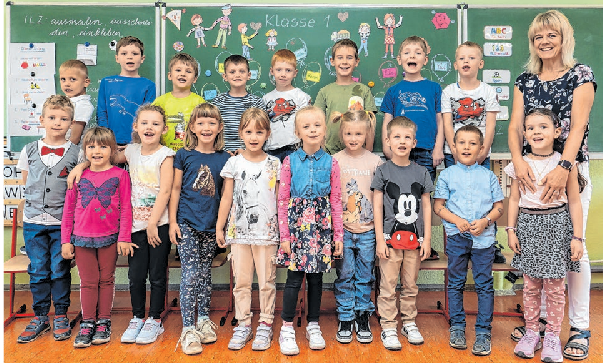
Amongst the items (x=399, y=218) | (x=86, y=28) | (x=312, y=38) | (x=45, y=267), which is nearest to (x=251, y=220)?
(x=399, y=218)

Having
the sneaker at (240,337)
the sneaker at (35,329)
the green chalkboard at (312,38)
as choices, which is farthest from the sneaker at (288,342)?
the green chalkboard at (312,38)

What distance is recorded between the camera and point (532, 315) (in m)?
2.31

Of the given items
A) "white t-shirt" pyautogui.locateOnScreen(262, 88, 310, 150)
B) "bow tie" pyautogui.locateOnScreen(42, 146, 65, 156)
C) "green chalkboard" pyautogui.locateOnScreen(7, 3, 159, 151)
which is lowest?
"bow tie" pyautogui.locateOnScreen(42, 146, 65, 156)

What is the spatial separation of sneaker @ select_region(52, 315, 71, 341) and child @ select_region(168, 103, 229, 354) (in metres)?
0.65

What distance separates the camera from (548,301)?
2260 millimetres


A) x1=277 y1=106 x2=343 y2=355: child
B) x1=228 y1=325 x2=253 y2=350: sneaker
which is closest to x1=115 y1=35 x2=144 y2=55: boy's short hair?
x1=277 y1=106 x2=343 y2=355: child

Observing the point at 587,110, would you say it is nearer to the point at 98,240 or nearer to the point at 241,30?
the point at 241,30

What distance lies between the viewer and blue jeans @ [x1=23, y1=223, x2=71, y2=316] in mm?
2555

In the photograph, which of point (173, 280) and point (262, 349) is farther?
point (173, 280)

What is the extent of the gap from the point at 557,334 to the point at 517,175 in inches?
32.6

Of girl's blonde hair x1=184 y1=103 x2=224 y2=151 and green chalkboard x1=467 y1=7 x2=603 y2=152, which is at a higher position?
green chalkboard x1=467 y1=7 x2=603 y2=152

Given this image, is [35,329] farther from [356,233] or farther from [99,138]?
[356,233]

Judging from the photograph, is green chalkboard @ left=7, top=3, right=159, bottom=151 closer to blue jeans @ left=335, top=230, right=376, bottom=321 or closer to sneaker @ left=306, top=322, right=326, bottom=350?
blue jeans @ left=335, top=230, right=376, bottom=321

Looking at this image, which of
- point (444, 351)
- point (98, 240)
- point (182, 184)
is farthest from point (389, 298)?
point (98, 240)
